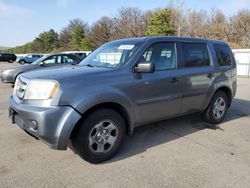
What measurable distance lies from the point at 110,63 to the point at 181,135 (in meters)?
1.96

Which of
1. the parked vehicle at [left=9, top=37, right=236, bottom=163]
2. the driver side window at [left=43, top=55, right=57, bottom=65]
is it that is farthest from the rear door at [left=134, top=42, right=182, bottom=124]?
the driver side window at [left=43, top=55, right=57, bottom=65]

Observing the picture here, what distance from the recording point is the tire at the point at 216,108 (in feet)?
19.0

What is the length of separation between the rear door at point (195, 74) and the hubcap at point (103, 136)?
5.20ft

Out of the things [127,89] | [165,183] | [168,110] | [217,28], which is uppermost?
[217,28]

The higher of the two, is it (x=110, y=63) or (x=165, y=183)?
(x=110, y=63)

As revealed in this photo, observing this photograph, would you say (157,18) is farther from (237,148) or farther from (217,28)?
(237,148)

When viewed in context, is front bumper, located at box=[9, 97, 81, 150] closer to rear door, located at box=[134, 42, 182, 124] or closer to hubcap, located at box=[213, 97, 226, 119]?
rear door, located at box=[134, 42, 182, 124]

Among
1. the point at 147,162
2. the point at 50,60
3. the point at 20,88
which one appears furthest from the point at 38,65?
the point at 147,162

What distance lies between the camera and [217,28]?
39.4 m

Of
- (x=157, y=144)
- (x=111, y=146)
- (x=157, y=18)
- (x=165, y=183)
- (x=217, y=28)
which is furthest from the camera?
(x=157, y=18)

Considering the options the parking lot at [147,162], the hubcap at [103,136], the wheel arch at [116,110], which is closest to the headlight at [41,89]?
the wheel arch at [116,110]

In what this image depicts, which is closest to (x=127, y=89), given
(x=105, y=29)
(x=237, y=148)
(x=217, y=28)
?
(x=237, y=148)

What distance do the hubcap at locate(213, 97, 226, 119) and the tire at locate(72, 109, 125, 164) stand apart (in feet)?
8.47

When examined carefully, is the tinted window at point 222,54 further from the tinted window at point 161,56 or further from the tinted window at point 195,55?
the tinted window at point 161,56
